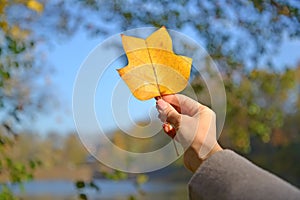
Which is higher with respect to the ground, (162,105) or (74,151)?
(162,105)

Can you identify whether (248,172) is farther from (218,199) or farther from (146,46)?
(146,46)

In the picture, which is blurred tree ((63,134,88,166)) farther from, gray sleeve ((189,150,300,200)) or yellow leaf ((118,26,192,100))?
A: gray sleeve ((189,150,300,200))

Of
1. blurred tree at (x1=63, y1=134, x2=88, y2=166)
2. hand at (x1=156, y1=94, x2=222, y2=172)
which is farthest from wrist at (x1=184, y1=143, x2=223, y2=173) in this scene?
blurred tree at (x1=63, y1=134, x2=88, y2=166)

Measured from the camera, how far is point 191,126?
0.54m

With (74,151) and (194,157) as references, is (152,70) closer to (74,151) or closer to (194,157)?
(194,157)

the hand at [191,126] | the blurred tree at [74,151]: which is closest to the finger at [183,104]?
the hand at [191,126]

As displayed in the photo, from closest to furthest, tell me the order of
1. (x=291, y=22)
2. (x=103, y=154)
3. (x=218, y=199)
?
(x=218, y=199) → (x=103, y=154) → (x=291, y=22)

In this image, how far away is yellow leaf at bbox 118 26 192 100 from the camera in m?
0.59

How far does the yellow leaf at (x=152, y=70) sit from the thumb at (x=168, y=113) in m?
0.02

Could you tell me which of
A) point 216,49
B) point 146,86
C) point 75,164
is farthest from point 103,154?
point 216,49

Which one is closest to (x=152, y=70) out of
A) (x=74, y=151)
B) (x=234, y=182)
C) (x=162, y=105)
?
(x=162, y=105)

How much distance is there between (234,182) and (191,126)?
10 cm

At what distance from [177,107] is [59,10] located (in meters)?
1.71

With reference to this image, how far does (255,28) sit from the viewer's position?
2.09m
